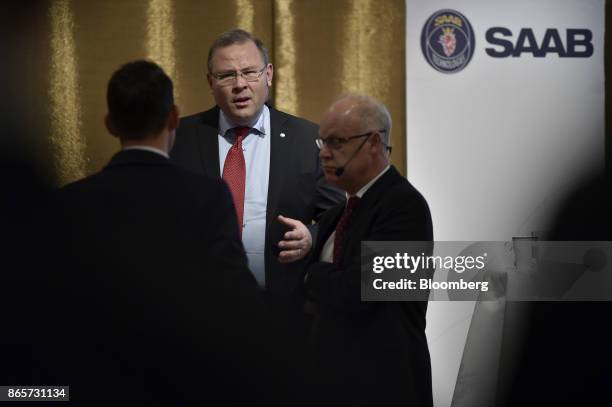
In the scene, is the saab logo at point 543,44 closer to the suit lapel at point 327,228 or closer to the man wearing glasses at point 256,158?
the man wearing glasses at point 256,158

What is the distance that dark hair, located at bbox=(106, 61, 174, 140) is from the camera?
1664 mm

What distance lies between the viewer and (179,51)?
3914 millimetres

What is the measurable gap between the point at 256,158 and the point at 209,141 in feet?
0.54

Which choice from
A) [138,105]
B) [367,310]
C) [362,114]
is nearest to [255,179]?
[362,114]

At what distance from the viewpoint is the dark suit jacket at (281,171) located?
2.67 meters

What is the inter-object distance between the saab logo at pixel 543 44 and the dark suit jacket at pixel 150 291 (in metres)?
2.66

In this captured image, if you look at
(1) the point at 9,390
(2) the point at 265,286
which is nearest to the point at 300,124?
(2) the point at 265,286

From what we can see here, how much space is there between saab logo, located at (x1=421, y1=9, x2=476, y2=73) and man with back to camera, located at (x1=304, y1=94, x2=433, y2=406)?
1.80 meters

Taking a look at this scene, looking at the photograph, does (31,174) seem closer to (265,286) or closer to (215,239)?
(265,286)

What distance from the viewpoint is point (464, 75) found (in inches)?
156

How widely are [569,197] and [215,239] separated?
0.84 meters

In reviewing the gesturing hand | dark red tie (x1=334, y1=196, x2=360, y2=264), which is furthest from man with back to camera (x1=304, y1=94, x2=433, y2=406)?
the gesturing hand

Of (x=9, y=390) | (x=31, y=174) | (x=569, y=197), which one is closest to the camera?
(x=569, y=197)

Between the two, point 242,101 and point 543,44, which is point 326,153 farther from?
point 543,44
